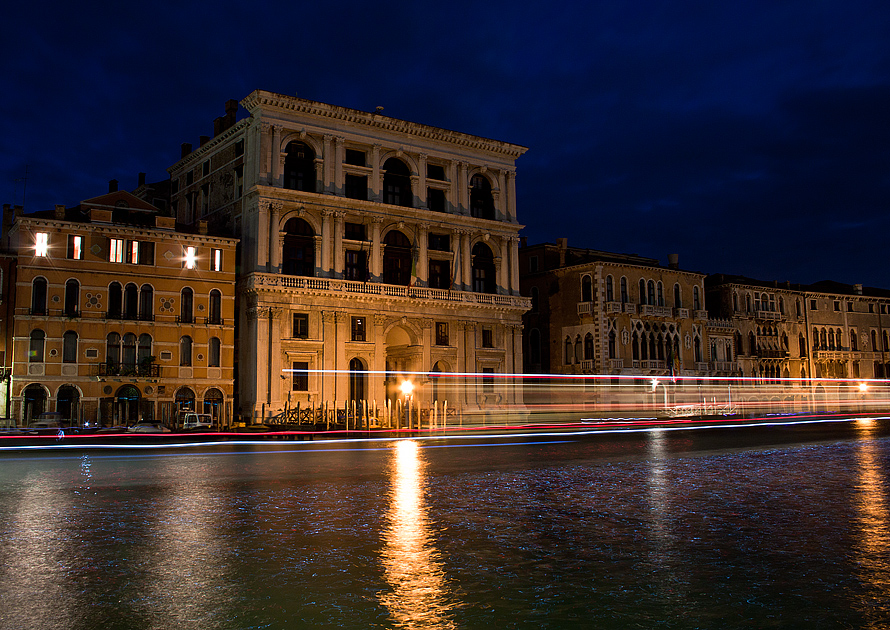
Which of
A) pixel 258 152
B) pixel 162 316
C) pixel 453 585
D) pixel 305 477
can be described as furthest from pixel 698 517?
pixel 258 152

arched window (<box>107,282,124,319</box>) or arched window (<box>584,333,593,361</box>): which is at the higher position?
arched window (<box>107,282,124,319</box>)

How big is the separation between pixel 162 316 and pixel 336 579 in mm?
38146

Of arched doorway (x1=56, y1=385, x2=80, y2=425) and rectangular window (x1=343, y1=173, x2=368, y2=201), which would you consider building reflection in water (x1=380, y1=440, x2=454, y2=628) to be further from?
rectangular window (x1=343, y1=173, x2=368, y2=201)

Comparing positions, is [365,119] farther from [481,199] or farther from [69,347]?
[69,347]

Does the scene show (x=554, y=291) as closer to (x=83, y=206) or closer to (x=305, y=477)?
(x=83, y=206)

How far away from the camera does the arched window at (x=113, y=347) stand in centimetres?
4106

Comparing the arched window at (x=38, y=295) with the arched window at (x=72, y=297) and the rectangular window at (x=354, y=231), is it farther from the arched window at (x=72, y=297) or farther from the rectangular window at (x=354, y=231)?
the rectangular window at (x=354, y=231)

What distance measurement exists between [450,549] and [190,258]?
125 ft

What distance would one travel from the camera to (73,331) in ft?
133

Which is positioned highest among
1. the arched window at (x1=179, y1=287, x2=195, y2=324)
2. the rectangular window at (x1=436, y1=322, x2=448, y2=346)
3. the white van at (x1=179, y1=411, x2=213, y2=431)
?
the arched window at (x1=179, y1=287, x2=195, y2=324)

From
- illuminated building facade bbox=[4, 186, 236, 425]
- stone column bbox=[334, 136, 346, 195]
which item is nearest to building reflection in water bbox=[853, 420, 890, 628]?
illuminated building facade bbox=[4, 186, 236, 425]

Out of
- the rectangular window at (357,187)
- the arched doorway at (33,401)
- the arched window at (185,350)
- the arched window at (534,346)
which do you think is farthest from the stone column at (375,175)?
the arched doorway at (33,401)

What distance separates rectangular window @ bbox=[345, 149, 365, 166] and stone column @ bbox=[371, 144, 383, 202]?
3.09 feet

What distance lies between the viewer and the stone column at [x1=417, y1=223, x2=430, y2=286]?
51156 millimetres
